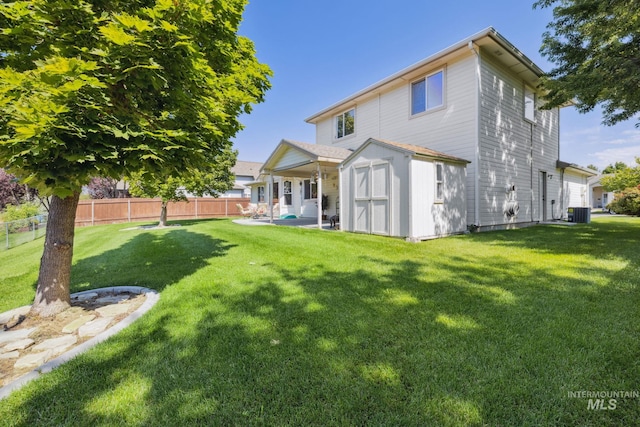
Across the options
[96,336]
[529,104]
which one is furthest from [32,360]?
[529,104]

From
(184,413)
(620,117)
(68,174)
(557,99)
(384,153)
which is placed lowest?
(184,413)

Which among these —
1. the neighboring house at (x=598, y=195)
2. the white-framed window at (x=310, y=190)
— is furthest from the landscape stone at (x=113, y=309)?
the neighboring house at (x=598, y=195)

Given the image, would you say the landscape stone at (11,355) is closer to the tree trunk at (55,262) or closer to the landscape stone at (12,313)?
the tree trunk at (55,262)

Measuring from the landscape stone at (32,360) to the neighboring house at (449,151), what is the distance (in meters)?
7.35

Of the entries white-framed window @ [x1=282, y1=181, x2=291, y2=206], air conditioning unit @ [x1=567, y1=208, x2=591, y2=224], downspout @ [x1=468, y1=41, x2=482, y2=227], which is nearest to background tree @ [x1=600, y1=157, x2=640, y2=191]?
air conditioning unit @ [x1=567, y1=208, x2=591, y2=224]

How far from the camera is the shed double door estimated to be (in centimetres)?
855

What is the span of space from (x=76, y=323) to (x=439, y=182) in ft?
28.0

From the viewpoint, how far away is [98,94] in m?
2.38

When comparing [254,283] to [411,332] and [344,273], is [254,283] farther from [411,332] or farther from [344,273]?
[411,332]

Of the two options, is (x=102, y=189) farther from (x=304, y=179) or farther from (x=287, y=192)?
(x=304, y=179)

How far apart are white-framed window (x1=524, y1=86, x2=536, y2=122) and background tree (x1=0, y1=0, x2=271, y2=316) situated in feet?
42.5

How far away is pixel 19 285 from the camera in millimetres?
4648

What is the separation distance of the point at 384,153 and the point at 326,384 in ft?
24.5

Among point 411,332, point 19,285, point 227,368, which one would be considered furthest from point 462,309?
point 19,285
